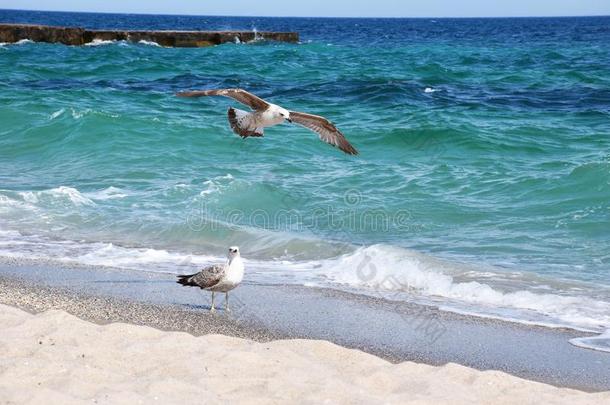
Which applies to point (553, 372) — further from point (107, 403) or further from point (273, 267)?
point (273, 267)

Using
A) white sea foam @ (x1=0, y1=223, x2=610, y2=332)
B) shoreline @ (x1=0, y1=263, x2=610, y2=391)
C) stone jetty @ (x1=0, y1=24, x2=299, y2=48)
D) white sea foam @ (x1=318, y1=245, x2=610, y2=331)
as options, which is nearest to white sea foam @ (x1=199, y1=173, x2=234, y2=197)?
white sea foam @ (x1=0, y1=223, x2=610, y2=332)

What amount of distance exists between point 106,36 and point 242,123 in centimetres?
4196

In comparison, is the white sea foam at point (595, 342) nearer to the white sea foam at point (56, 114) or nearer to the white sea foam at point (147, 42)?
the white sea foam at point (56, 114)

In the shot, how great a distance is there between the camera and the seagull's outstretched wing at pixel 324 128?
9.95m

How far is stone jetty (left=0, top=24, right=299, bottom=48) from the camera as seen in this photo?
4750cm

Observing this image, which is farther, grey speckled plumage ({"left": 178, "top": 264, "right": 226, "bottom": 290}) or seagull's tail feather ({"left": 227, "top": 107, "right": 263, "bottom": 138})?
seagull's tail feather ({"left": 227, "top": 107, "right": 263, "bottom": 138})

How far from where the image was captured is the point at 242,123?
10016mm

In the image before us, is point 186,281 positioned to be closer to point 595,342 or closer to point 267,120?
point 267,120

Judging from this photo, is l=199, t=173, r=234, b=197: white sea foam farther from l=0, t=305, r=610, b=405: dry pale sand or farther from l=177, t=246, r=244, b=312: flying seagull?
l=0, t=305, r=610, b=405: dry pale sand

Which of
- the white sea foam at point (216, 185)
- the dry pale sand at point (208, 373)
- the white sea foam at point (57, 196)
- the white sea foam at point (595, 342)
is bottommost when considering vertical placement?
the white sea foam at point (216, 185)

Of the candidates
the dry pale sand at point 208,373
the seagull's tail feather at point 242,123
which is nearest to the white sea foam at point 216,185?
the seagull's tail feather at point 242,123

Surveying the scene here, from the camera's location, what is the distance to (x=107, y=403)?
4848mm

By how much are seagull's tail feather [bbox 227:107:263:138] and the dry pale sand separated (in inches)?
149

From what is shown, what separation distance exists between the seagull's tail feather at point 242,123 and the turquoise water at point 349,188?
1371 mm
